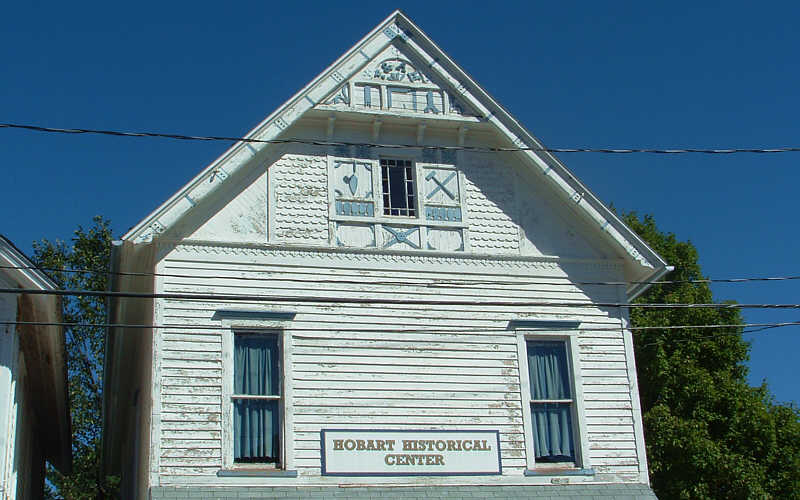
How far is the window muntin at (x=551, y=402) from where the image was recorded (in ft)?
49.4

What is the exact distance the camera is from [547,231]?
1634 cm

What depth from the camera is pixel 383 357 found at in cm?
1480

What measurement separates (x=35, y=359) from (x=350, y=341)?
5.94 m

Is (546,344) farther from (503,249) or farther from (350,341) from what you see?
(350,341)

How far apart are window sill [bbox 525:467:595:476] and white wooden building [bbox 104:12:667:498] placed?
45mm

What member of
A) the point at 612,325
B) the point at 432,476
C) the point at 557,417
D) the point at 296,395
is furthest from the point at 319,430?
the point at 612,325

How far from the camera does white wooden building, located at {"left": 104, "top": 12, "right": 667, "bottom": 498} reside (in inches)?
550

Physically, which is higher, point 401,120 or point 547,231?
point 401,120

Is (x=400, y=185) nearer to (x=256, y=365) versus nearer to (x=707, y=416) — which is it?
(x=256, y=365)

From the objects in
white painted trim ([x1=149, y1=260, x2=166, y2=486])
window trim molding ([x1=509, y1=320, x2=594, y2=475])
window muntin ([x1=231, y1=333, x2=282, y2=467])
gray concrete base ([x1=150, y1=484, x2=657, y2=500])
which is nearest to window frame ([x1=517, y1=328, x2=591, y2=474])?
window trim molding ([x1=509, y1=320, x2=594, y2=475])

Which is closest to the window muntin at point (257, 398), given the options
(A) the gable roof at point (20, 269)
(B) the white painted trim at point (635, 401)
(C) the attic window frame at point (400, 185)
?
(A) the gable roof at point (20, 269)

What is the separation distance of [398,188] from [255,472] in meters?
5.23

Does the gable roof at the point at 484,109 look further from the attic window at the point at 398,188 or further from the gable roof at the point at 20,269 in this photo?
the gable roof at the point at 20,269

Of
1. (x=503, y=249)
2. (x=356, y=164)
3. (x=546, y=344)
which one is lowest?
(x=546, y=344)
